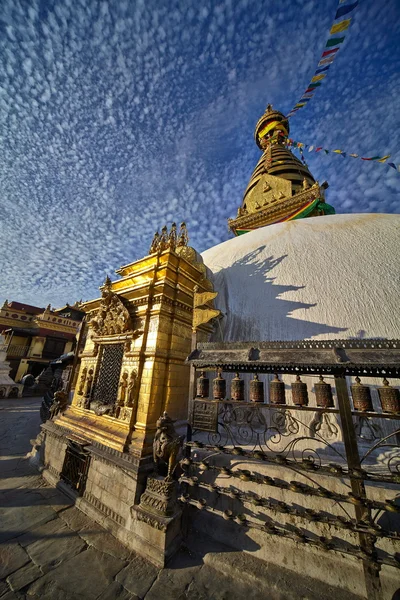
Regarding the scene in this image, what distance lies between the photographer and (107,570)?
10.3ft

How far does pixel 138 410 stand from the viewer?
4.77 metres

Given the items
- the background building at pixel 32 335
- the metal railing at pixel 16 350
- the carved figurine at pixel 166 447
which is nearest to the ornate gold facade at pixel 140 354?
the carved figurine at pixel 166 447

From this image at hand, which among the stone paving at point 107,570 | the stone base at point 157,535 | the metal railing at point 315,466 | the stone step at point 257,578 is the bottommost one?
the stone paving at point 107,570

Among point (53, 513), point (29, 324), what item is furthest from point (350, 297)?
point (29, 324)

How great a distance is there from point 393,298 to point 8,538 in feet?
29.6

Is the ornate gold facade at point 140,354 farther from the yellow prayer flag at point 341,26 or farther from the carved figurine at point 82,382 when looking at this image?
the yellow prayer flag at point 341,26

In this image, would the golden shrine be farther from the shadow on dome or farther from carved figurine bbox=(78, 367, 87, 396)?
the shadow on dome

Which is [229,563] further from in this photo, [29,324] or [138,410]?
[29,324]

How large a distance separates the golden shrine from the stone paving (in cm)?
29

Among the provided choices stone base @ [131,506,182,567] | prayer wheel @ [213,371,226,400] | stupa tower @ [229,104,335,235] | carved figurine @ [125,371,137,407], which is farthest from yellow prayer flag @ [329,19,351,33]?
stone base @ [131,506,182,567]

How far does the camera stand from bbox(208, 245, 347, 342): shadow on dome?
19.4 feet

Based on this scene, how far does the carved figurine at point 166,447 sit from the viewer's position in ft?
12.4

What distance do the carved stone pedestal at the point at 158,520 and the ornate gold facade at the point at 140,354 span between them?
76 cm

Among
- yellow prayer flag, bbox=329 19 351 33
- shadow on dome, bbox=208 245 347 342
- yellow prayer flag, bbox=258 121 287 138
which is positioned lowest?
shadow on dome, bbox=208 245 347 342
